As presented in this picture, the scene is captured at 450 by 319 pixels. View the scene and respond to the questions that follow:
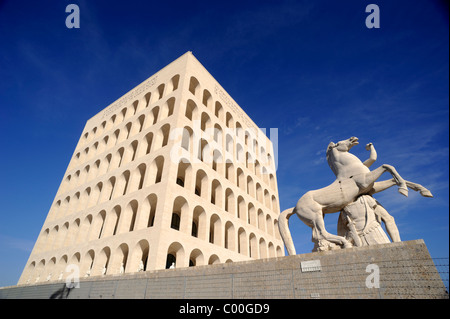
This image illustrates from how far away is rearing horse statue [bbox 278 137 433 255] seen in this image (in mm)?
7383

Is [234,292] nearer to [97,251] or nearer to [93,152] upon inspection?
[97,251]

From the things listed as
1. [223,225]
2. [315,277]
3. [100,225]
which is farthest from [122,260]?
[315,277]

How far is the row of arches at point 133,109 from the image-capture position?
27609mm

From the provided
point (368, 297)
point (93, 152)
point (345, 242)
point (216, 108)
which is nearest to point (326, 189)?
point (345, 242)

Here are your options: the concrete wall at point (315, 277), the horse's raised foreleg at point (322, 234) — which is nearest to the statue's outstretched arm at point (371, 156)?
the horse's raised foreleg at point (322, 234)

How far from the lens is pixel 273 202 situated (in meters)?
34.9

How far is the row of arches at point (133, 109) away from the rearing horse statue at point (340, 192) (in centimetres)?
2238

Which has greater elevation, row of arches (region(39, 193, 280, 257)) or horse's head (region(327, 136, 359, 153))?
row of arches (region(39, 193, 280, 257))

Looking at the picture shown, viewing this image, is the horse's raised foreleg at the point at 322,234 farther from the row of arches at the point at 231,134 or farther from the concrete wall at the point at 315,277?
the row of arches at the point at 231,134

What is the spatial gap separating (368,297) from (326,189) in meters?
3.34

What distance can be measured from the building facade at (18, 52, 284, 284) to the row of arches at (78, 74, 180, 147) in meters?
0.14

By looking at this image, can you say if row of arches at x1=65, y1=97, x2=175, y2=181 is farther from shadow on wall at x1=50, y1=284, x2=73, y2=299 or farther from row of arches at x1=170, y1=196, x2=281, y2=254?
shadow on wall at x1=50, y1=284, x2=73, y2=299

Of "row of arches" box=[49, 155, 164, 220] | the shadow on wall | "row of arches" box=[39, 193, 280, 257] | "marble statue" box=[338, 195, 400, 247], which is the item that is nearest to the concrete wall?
"marble statue" box=[338, 195, 400, 247]

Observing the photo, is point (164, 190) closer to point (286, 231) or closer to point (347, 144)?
point (286, 231)
